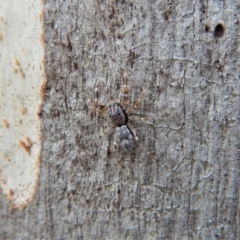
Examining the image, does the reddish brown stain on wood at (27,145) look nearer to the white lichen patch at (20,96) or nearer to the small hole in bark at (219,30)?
the white lichen patch at (20,96)

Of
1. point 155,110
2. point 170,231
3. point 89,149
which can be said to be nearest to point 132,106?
point 155,110

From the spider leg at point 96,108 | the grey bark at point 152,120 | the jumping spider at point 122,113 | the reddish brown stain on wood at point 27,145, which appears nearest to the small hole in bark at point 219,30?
the grey bark at point 152,120

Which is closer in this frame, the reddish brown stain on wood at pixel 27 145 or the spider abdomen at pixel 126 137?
the spider abdomen at pixel 126 137

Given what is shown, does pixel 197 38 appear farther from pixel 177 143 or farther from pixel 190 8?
pixel 177 143

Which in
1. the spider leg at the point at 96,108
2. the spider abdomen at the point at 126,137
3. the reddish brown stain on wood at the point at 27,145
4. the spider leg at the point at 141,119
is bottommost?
the reddish brown stain on wood at the point at 27,145

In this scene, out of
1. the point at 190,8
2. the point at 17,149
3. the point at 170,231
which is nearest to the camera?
the point at 190,8

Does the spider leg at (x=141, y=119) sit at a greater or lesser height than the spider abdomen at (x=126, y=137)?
greater

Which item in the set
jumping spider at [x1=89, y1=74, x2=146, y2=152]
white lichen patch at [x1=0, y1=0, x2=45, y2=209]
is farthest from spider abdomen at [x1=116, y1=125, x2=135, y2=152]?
white lichen patch at [x1=0, y1=0, x2=45, y2=209]
